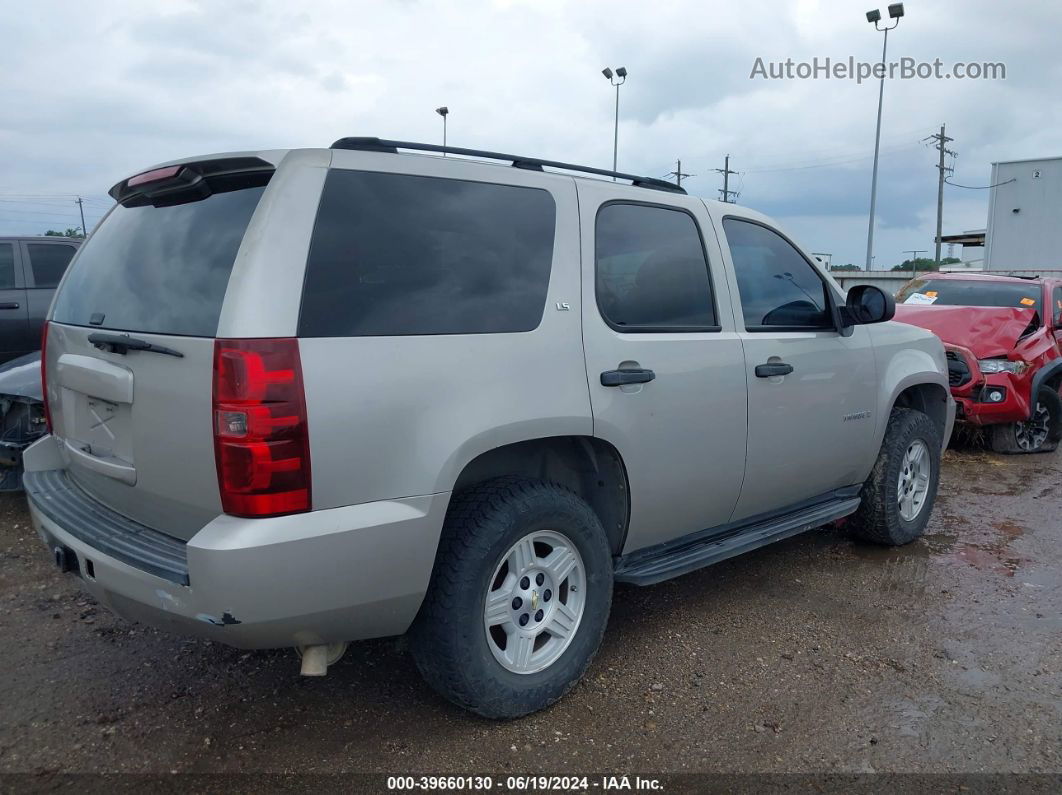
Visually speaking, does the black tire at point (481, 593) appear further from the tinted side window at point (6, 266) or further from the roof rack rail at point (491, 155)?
the tinted side window at point (6, 266)

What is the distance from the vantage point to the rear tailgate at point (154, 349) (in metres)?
2.40

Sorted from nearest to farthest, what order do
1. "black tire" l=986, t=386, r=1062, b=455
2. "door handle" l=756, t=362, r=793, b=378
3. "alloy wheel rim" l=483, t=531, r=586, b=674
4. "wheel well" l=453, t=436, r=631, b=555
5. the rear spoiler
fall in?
the rear spoiler, "alloy wheel rim" l=483, t=531, r=586, b=674, "wheel well" l=453, t=436, r=631, b=555, "door handle" l=756, t=362, r=793, b=378, "black tire" l=986, t=386, r=1062, b=455

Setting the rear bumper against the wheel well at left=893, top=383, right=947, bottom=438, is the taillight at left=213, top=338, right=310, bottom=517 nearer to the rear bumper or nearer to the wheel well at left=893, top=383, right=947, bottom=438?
the rear bumper

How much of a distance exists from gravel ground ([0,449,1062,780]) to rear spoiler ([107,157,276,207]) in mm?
1656

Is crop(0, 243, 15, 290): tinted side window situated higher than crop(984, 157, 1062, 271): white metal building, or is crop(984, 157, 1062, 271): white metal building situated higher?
crop(984, 157, 1062, 271): white metal building

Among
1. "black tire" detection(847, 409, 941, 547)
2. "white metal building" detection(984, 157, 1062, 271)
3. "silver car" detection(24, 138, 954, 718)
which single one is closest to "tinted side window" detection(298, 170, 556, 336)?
"silver car" detection(24, 138, 954, 718)

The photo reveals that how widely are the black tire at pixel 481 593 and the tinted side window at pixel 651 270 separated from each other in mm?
788

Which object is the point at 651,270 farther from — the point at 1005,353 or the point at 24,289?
the point at 24,289

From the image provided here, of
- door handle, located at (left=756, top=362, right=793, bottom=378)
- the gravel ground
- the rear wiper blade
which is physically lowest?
the gravel ground

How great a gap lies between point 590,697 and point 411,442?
1365 millimetres

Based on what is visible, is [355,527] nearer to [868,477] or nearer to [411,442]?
[411,442]

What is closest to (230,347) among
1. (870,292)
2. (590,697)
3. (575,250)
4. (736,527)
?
(575,250)

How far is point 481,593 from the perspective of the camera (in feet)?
8.95

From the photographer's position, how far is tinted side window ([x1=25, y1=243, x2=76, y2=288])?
814cm
